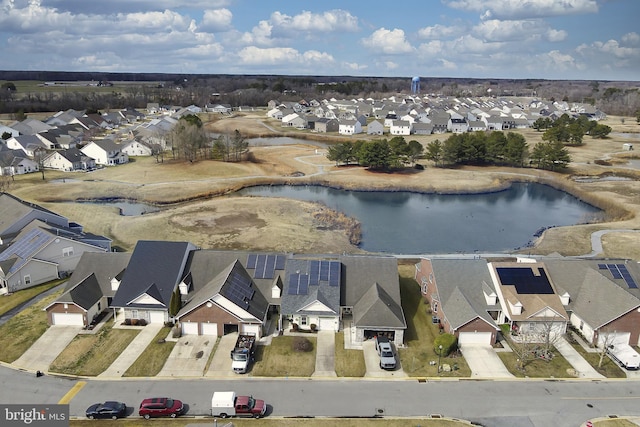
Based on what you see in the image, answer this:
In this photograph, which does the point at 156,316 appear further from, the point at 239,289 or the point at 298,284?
the point at 298,284

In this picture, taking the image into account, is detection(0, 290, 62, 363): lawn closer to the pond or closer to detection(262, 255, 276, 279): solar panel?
detection(262, 255, 276, 279): solar panel

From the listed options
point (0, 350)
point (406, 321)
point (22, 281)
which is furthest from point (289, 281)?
point (22, 281)

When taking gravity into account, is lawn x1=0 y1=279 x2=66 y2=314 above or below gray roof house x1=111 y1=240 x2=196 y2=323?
below

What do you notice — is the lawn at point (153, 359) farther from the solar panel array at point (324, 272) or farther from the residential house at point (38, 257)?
the residential house at point (38, 257)

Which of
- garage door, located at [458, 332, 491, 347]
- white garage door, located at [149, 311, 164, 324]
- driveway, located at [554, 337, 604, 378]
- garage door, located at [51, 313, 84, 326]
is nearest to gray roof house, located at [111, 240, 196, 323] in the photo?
white garage door, located at [149, 311, 164, 324]

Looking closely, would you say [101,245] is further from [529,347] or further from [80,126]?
[80,126]

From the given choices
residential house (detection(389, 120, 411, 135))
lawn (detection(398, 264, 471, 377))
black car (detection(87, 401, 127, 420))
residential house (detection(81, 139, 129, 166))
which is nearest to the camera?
black car (detection(87, 401, 127, 420))
